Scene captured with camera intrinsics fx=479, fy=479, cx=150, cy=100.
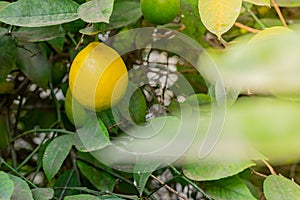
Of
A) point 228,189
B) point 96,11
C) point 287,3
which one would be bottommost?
point 228,189

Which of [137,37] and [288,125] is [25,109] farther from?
[288,125]

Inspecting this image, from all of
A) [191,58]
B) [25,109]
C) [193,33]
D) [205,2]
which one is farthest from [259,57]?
[25,109]

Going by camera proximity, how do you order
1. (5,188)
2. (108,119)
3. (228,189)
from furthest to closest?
1. (108,119)
2. (228,189)
3. (5,188)

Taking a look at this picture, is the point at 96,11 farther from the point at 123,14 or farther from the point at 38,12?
the point at 123,14

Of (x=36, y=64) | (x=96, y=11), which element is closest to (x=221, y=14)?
(x=96, y=11)

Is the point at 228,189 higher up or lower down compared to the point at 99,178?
higher up

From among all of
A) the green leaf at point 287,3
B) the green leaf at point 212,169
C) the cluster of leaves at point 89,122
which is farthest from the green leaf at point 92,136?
the green leaf at point 287,3
